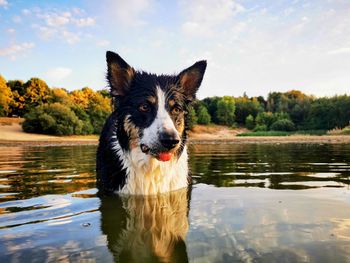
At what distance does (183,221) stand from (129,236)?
2.58 feet

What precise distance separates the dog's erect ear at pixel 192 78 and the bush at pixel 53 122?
51179 millimetres

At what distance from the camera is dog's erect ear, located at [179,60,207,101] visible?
622 centimetres

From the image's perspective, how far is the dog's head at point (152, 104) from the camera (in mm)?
4906

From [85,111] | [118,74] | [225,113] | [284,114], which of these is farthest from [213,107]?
[118,74]

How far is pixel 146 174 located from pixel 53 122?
51720 millimetres

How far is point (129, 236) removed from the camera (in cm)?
344

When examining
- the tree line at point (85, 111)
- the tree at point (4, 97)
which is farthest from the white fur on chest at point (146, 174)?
the tree at point (4, 97)

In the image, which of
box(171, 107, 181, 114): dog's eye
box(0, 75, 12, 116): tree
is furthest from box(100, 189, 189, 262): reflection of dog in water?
box(0, 75, 12, 116): tree

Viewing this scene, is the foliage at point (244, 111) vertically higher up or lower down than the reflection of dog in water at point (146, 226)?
higher up

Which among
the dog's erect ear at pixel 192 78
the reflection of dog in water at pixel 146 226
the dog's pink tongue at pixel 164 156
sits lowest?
the reflection of dog in water at pixel 146 226

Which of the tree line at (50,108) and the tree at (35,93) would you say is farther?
the tree at (35,93)

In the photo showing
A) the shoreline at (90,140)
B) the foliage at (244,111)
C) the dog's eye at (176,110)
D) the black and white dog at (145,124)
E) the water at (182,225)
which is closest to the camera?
the water at (182,225)

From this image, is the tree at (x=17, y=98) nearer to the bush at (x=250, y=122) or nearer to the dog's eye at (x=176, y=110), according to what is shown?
the bush at (x=250, y=122)

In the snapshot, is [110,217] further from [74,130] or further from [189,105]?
[74,130]
